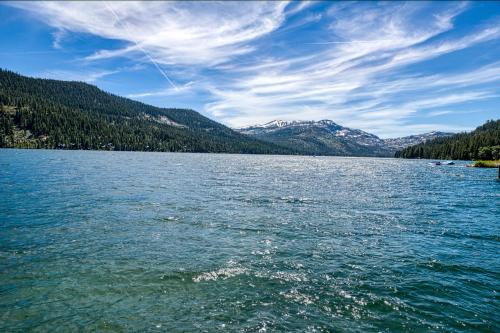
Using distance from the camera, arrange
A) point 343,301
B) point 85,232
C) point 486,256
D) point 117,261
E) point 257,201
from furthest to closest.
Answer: point 257,201
point 85,232
point 486,256
point 117,261
point 343,301

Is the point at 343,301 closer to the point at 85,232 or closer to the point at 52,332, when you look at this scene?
the point at 52,332

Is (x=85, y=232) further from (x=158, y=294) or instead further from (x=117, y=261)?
(x=158, y=294)

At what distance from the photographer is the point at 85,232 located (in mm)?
26781

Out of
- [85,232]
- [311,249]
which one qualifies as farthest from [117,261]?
[311,249]

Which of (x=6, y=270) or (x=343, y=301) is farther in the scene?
(x=6, y=270)

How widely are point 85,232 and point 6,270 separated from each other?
818 centimetres

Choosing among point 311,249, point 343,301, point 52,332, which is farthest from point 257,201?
point 52,332

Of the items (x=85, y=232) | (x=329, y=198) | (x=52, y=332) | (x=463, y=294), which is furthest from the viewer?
(x=329, y=198)

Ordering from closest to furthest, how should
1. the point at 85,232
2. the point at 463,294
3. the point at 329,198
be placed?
1. the point at 463,294
2. the point at 85,232
3. the point at 329,198

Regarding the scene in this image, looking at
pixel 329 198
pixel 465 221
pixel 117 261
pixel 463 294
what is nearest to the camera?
pixel 463 294

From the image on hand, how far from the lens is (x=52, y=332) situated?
1282 cm

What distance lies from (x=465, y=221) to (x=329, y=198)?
63.5 ft

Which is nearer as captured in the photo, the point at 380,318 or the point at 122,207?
the point at 380,318

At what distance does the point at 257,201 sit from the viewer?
47000 millimetres
